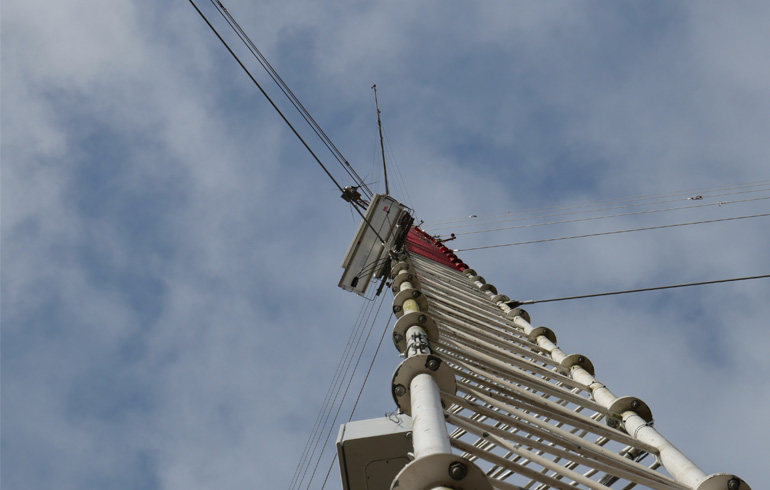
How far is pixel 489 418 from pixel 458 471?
2.35 meters

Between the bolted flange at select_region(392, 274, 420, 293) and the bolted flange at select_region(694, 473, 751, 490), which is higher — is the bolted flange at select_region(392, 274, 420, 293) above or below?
above

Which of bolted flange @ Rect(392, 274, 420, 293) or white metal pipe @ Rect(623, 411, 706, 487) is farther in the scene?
bolted flange @ Rect(392, 274, 420, 293)

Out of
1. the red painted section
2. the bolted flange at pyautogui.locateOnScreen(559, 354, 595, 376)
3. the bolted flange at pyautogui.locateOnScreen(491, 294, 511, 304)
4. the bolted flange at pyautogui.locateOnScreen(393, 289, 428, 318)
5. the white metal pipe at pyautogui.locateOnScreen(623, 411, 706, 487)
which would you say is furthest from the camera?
the red painted section

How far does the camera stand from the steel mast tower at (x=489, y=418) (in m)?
3.95

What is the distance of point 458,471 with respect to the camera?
3146mm

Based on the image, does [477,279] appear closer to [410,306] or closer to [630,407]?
[410,306]

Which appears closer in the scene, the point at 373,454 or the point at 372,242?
the point at 373,454

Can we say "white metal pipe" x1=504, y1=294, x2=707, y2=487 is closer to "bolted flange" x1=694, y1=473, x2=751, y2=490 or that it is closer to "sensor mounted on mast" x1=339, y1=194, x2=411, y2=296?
"bolted flange" x1=694, y1=473, x2=751, y2=490

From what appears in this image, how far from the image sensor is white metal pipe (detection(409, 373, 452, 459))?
3.51 meters

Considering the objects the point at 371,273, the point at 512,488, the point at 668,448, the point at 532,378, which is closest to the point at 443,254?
the point at 371,273

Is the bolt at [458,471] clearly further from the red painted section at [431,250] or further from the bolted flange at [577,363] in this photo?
the red painted section at [431,250]

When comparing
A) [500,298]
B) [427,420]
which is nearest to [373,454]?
[427,420]

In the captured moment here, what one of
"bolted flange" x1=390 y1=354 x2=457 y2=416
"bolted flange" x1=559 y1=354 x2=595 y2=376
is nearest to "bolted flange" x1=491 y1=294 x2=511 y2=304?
"bolted flange" x1=559 y1=354 x2=595 y2=376

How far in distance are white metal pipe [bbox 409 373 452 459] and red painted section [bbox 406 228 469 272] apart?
30.0 feet
